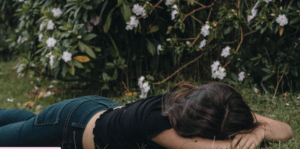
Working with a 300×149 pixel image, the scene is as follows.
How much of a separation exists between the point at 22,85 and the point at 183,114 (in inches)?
119

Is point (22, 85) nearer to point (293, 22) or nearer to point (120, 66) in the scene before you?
point (120, 66)

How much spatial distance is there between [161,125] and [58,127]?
623mm

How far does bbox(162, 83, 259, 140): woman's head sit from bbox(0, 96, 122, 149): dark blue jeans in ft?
1.70

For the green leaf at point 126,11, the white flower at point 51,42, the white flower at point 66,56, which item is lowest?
the white flower at point 66,56

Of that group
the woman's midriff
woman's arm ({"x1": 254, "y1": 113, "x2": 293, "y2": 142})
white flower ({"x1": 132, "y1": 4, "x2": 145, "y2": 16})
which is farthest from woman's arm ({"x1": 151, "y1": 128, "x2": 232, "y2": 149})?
white flower ({"x1": 132, "y1": 4, "x2": 145, "y2": 16})

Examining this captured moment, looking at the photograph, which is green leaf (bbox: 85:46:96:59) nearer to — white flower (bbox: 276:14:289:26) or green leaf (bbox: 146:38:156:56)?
green leaf (bbox: 146:38:156:56)

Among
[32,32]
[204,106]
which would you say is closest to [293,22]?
[204,106]

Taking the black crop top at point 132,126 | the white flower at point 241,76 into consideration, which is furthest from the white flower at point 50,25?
the white flower at point 241,76

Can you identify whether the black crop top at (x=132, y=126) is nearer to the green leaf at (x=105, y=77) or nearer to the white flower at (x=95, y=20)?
the green leaf at (x=105, y=77)

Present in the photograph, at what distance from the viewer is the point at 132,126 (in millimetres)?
1531

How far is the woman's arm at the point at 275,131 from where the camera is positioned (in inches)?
61.7

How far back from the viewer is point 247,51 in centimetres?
284

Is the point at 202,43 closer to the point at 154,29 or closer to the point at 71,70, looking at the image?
the point at 154,29

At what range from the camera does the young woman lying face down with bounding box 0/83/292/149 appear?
56.9 inches
